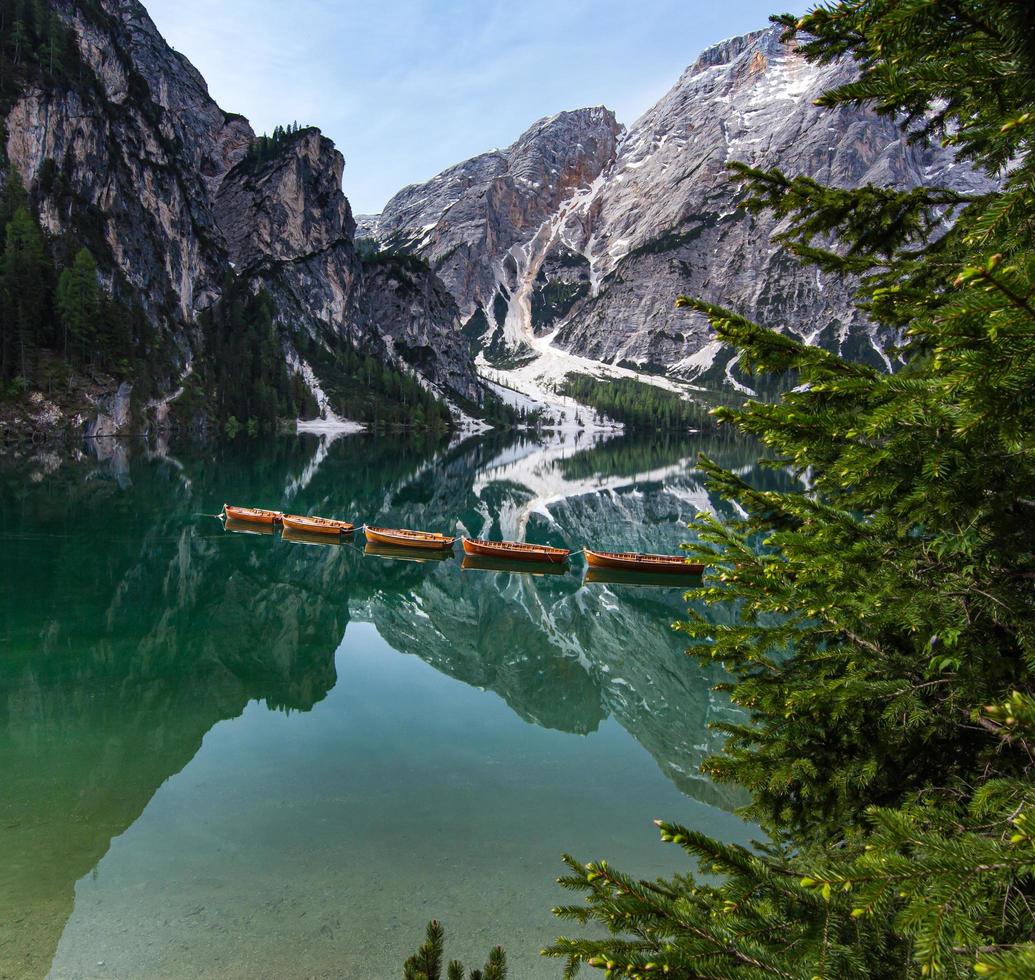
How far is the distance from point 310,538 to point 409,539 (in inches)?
273

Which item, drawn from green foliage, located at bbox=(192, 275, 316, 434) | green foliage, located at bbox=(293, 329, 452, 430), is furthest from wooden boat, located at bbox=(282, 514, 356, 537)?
green foliage, located at bbox=(293, 329, 452, 430)

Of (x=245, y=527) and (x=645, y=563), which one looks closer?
(x=645, y=563)

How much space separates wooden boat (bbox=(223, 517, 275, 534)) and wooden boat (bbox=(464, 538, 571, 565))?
47.8 feet

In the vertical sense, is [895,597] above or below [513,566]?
below

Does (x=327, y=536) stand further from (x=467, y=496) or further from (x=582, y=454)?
(x=582, y=454)

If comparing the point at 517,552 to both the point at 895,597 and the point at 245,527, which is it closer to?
the point at 245,527

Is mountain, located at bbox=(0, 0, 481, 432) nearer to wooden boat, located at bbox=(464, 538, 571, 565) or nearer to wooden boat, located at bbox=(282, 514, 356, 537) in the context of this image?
wooden boat, located at bbox=(282, 514, 356, 537)

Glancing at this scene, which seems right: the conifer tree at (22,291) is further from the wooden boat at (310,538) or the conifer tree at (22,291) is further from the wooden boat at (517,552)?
the wooden boat at (517,552)

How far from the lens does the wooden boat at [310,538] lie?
41531 mm

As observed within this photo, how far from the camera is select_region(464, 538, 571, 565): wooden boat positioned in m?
39.4

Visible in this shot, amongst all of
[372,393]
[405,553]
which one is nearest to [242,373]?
[372,393]

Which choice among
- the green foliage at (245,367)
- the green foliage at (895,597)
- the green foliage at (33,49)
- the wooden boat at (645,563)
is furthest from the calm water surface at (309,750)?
the green foliage at (33,49)

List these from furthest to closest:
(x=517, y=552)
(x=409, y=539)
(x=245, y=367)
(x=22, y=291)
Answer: (x=245, y=367), (x=22, y=291), (x=409, y=539), (x=517, y=552)

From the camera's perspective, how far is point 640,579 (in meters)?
Answer: 37.5
